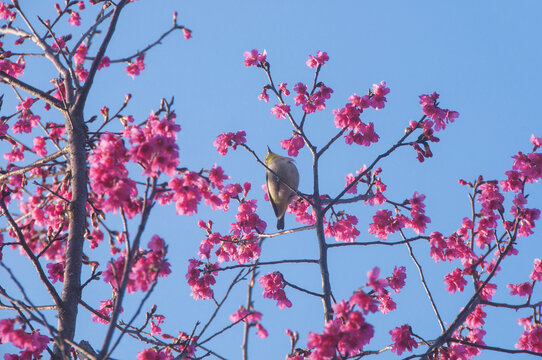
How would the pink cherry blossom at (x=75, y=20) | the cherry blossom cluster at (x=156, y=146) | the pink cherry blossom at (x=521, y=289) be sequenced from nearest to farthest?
the cherry blossom cluster at (x=156, y=146) → the pink cherry blossom at (x=521, y=289) → the pink cherry blossom at (x=75, y=20)

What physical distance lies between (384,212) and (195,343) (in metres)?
2.79

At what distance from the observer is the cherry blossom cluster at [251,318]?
4786mm

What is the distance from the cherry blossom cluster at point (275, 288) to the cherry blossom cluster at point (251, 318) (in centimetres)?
29

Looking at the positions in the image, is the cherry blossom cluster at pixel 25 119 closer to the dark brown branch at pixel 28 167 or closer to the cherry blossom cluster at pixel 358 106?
the dark brown branch at pixel 28 167

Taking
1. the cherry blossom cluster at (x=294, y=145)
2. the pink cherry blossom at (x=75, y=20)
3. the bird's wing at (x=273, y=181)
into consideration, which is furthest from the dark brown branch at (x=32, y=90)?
the pink cherry blossom at (x=75, y=20)

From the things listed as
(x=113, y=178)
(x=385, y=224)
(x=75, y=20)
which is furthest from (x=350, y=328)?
(x=75, y=20)

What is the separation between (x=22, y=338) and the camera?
4004 millimetres

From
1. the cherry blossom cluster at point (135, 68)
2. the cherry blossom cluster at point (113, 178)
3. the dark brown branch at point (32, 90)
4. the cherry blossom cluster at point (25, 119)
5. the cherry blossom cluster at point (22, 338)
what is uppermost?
the cherry blossom cluster at point (135, 68)

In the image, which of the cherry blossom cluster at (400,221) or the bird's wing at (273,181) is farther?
the bird's wing at (273,181)

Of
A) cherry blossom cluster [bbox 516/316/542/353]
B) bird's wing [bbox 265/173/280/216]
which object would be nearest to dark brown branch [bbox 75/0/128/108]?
bird's wing [bbox 265/173/280/216]

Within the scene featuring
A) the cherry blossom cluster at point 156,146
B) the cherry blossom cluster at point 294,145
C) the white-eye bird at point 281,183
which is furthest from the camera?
the white-eye bird at point 281,183

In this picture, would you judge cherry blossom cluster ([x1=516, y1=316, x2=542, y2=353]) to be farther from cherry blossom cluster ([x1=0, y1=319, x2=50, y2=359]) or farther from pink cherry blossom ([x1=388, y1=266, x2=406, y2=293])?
cherry blossom cluster ([x1=0, y1=319, x2=50, y2=359])

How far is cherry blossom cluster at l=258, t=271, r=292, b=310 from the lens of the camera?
18.1 feet

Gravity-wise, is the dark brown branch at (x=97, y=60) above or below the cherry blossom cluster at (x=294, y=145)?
below
